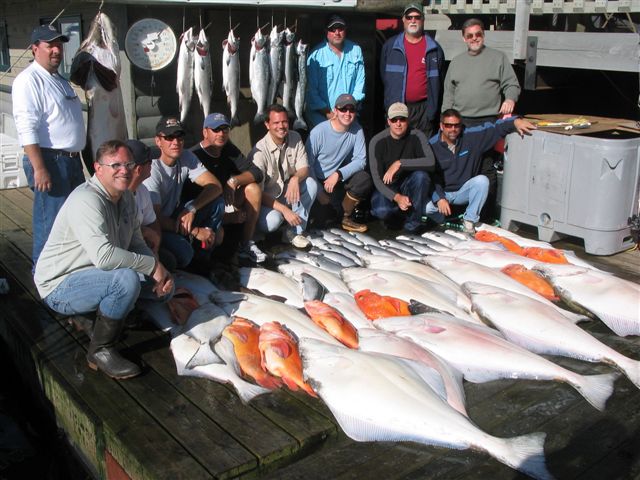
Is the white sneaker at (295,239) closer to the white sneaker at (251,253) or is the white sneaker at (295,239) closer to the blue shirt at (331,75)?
the white sneaker at (251,253)

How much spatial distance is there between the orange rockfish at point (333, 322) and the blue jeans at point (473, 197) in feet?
8.11

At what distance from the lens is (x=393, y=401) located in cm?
299

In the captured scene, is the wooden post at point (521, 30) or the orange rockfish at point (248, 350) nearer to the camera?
the orange rockfish at point (248, 350)

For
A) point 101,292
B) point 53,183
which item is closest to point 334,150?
point 53,183

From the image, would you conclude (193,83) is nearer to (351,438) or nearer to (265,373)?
(265,373)

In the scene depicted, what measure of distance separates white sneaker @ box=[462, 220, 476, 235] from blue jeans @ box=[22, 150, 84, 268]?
3232 millimetres

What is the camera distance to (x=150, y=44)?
239 inches

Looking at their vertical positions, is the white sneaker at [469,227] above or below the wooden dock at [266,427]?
above

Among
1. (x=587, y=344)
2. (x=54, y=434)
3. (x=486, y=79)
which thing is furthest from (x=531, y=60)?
(x=54, y=434)

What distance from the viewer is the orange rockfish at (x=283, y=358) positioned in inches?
134

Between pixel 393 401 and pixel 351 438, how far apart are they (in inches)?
10.0

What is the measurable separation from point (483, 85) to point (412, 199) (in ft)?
4.45

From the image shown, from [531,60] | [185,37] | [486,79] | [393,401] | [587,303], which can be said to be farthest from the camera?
[531,60]

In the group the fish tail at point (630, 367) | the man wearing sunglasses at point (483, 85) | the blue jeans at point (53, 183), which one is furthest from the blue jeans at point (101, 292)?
the man wearing sunglasses at point (483, 85)
